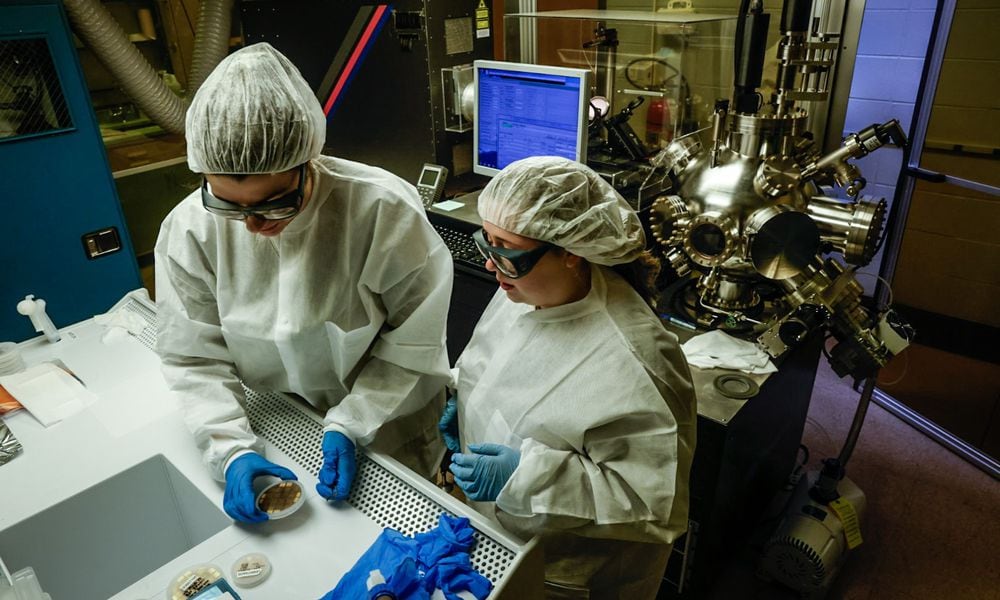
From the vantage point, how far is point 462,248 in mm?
2449

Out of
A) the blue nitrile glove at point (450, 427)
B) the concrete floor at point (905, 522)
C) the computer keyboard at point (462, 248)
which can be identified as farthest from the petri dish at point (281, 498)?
the concrete floor at point (905, 522)

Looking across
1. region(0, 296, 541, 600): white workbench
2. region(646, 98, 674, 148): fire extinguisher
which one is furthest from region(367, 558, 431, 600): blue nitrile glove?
region(646, 98, 674, 148): fire extinguisher

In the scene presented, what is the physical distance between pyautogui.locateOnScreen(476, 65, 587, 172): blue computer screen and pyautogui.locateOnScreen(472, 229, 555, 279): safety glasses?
1.19 meters

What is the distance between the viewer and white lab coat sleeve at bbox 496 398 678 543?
102 centimetres

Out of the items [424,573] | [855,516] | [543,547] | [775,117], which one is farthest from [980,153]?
[424,573]

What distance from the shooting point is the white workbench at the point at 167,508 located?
1034mm

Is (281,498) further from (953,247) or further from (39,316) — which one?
(953,247)

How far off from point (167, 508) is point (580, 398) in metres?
0.91

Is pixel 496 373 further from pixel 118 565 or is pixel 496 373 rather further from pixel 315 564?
pixel 118 565

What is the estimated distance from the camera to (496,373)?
1236 mm

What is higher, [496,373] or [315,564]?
[496,373]

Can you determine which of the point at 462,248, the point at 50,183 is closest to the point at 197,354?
the point at 50,183

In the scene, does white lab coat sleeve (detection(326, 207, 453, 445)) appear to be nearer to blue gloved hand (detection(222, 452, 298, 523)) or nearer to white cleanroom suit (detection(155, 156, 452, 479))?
white cleanroom suit (detection(155, 156, 452, 479))

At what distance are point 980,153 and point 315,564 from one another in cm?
317
